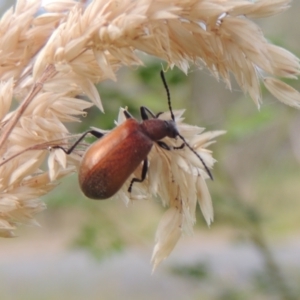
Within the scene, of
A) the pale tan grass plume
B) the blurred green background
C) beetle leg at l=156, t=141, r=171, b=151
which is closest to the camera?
the pale tan grass plume

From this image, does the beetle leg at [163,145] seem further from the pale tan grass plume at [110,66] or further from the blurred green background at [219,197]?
the blurred green background at [219,197]

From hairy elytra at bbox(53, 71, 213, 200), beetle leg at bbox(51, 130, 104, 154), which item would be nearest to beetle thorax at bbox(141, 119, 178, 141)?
hairy elytra at bbox(53, 71, 213, 200)

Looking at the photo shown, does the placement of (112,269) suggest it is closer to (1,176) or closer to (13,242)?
(13,242)

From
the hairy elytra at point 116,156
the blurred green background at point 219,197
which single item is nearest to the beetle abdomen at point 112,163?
the hairy elytra at point 116,156

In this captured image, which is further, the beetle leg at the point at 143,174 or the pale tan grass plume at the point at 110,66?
the beetle leg at the point at 143,174

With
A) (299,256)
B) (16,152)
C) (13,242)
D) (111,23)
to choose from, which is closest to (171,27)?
(111,23)

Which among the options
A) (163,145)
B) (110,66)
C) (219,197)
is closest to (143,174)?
(163,145)

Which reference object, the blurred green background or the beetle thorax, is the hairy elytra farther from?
the blurred green background
